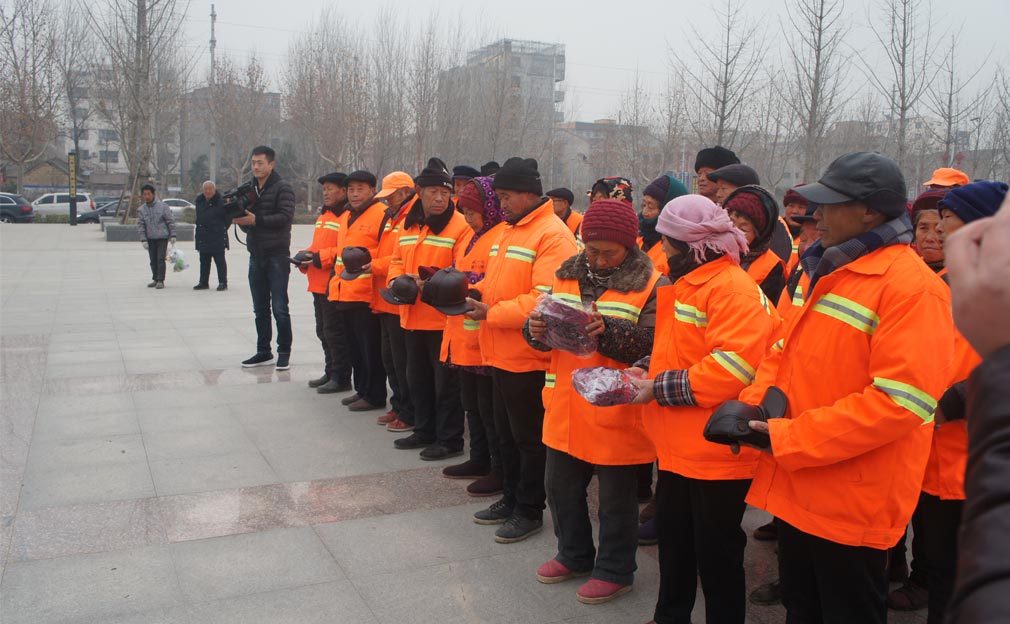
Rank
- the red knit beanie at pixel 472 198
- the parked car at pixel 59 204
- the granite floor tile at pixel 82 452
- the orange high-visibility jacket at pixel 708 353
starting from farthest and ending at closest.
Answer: the parked car at pixel 59 204, the granite floor tile at pixel 82 452, the red knit beanie at pixel 472 198, the orange high-visibility jacket at pixel 708 353

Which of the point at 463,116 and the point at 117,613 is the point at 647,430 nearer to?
the point at 117,613

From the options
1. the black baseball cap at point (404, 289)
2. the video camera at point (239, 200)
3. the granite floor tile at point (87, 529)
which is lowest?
the granite floor tile at point (87, 529)

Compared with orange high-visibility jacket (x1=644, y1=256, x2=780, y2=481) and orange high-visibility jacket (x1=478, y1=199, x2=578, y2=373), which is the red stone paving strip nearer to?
orange high-visibility jacket (x1=478, y1=199, x2=578, y2=373)

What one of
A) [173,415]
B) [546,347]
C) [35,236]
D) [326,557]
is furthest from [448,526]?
[35,236]

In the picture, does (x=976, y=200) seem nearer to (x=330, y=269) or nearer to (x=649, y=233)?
(x=649, y=233)

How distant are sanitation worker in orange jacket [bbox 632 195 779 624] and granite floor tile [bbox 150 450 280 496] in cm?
316

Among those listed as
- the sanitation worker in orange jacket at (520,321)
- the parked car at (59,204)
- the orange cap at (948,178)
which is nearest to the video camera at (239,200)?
the sanitation worker in orange jacket at (520,321)

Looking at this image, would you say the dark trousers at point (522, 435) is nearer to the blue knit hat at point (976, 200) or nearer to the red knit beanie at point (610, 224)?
the red knit beanie at point (610, 224)

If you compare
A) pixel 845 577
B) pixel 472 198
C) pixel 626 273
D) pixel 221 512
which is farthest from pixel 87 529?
pixel 845 577

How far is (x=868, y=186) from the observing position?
9.49 feet

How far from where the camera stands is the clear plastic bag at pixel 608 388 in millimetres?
3514

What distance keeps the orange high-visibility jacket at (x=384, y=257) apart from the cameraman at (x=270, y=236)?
5.89 ft

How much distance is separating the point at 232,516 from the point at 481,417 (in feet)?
5.51

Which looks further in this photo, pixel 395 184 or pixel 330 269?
pixel 330 269
